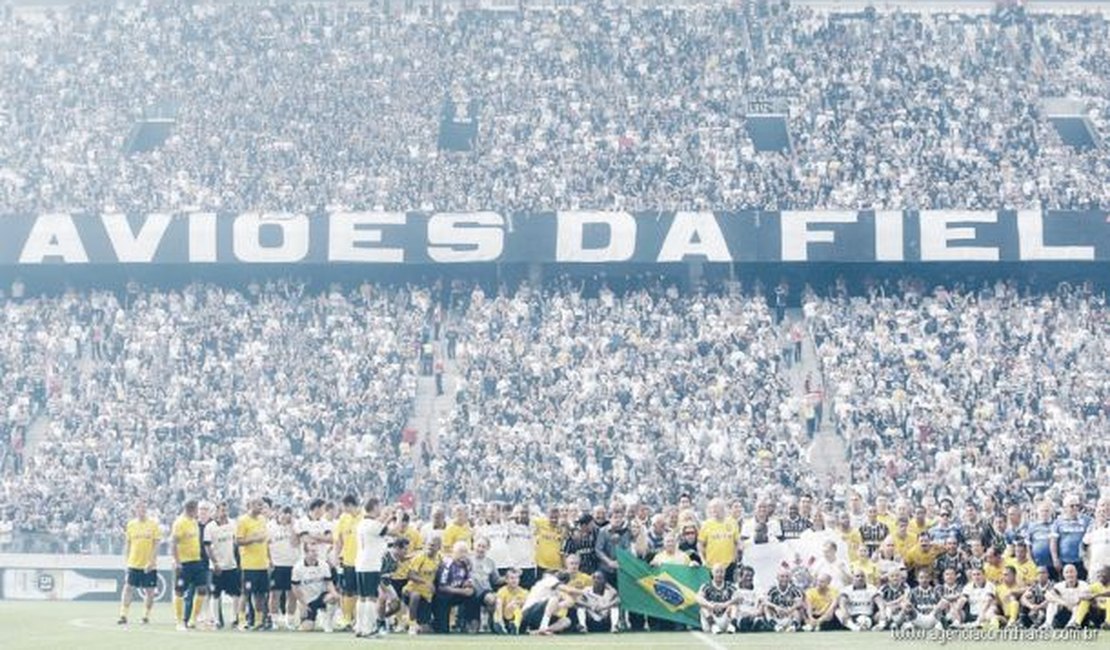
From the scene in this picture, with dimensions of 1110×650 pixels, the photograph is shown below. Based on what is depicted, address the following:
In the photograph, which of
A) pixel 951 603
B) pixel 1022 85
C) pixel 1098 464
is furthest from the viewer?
pixel 1022 85

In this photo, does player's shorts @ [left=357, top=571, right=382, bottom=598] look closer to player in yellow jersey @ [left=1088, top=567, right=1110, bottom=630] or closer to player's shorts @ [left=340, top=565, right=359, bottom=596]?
player's shorts @ [left=340, top=565, right=359, bottom=596]

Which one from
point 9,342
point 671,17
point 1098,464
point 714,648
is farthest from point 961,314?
point 714,648

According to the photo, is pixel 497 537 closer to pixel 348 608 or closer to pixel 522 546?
pixel 522 546

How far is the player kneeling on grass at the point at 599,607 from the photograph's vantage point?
23.7 meters

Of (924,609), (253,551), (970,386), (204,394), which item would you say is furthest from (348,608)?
(970,386)

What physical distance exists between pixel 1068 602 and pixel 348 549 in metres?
7.85

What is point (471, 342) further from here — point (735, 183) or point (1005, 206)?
point (1005, 206)

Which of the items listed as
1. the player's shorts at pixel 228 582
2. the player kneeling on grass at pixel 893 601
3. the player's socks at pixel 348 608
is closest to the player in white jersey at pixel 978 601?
the player kneeling on grass at pixel 893 601

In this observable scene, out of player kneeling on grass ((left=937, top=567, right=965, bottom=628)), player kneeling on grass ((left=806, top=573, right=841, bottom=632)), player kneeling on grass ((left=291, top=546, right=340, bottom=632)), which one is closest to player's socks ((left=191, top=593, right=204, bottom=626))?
player kneeling on grass ((left=291, top=546, right=340, bottom=632))

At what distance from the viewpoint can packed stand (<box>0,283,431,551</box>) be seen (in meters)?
A: 38.2

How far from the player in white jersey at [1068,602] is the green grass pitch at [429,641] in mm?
772

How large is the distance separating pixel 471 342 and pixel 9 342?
942 centimetres

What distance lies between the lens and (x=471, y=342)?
42.5 meters

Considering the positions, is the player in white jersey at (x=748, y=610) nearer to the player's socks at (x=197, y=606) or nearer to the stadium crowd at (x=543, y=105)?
the player's socks at (x=197, y=606)
